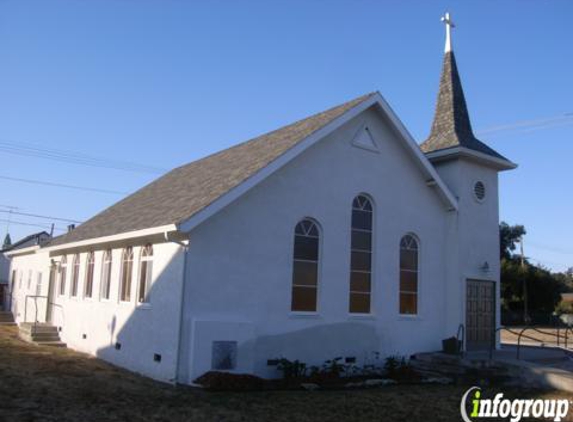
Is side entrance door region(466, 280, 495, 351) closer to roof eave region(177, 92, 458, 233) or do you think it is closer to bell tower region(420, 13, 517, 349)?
bell tower region(420, 13, 517, 349)

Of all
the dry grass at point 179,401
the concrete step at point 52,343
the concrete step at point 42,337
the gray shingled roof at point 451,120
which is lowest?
the concrete step at point 52,343

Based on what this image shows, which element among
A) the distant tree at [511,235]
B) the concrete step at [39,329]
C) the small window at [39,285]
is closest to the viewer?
the concrete step at [39,329]

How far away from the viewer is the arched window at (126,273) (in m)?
15.6

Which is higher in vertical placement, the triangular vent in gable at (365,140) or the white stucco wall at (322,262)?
the triangular vent in gable at (365,140)

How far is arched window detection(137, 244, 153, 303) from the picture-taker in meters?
14.3

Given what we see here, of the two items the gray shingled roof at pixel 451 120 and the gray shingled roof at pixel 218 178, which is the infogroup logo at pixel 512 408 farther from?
the gray shingled roof at pixel 451 120

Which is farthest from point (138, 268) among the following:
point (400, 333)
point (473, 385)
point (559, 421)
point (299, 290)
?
point (559, 421)

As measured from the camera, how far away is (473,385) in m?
13.8

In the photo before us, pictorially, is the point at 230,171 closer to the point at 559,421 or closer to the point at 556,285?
the point at 559,421

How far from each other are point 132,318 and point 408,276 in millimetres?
7534

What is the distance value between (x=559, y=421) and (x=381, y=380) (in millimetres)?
4120

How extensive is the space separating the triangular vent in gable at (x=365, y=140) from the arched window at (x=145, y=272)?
6.02 metres

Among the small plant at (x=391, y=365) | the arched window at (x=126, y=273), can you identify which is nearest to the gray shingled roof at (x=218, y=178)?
the arched window at (x=126, y=273)

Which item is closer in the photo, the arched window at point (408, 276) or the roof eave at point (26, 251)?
the arched window at point (408, 276)
